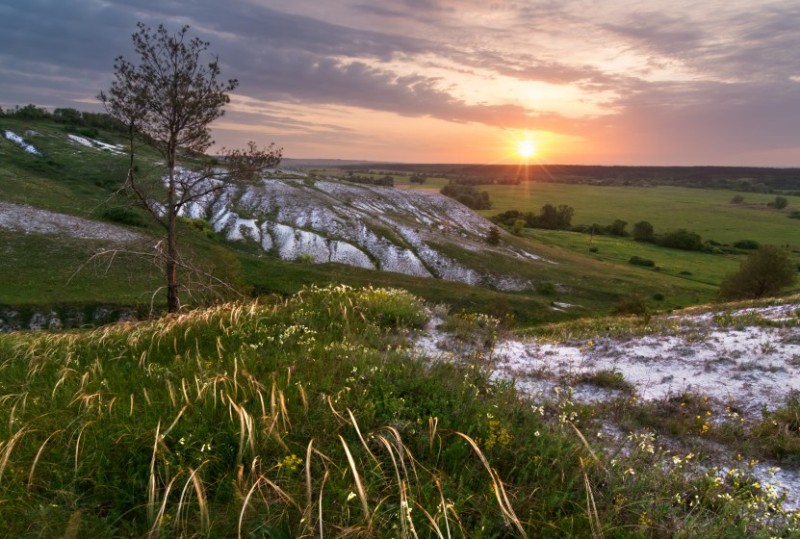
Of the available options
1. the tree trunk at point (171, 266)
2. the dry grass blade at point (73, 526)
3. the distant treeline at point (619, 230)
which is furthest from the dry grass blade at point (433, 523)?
the distant treeline at point (619, 230)

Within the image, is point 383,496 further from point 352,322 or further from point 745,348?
point 745,348

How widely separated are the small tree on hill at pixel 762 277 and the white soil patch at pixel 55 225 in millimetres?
78212

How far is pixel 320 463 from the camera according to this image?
4.07 meters

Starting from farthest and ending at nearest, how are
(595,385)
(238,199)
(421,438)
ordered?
(238,199)
(595,385)
(421,438)

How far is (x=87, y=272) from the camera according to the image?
44188 mm

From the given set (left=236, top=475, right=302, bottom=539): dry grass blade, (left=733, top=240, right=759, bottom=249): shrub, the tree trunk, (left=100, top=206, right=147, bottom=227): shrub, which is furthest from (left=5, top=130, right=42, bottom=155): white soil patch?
(left=733, top=240, right=759, bottom=249): shrub

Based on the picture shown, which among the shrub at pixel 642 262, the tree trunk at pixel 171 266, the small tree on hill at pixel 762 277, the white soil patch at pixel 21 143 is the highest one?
the white soil patch at pixel 21 143

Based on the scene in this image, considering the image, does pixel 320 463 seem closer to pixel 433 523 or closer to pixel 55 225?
pixel 433 523

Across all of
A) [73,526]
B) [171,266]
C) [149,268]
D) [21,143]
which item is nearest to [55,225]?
[149,268]

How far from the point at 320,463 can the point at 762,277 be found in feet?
255

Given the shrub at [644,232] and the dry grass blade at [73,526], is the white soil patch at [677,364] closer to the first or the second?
the dry grass blade at [73,526]

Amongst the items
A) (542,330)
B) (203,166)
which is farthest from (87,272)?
(542,330)

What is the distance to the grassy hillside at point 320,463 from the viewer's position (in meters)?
3.45

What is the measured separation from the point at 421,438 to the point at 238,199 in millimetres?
95576
